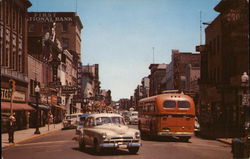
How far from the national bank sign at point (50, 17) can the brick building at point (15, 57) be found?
56194 millimetres

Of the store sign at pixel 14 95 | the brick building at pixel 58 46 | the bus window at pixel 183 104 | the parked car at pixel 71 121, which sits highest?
the brick building at pixel 58 46

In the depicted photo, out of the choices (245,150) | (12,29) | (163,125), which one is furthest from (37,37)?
(245,150)

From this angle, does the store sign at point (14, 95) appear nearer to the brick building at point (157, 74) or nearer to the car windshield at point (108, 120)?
the car windshield at point (108, 120)

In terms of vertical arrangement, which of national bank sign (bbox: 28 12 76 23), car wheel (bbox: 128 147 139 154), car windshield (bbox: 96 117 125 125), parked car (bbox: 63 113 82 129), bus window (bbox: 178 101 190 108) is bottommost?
car wheel (bbox: 128 147 139 154)

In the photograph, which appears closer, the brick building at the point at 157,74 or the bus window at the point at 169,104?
the bus window at the point at 169,104

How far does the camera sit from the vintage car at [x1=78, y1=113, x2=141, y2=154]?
61.1ft

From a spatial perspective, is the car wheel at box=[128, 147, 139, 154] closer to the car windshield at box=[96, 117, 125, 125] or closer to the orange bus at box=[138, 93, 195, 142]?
the car windshield at box=[96, 117, 125, 125]

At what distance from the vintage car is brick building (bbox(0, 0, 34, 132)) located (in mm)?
19548

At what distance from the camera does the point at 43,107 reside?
187 ft

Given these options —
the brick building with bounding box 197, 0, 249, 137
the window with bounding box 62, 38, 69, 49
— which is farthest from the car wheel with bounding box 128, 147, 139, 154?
the window with bounding box 62, 38, 69, 49

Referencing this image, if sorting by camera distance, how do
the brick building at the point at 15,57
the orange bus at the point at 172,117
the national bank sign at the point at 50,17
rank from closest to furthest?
the orange bus at the point at 172,117 → the brick building at the point at 15,57 → the national bank sign at the point at 50,17

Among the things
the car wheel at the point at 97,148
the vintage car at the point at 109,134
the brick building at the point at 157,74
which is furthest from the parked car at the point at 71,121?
the brick building at the point at 157,74

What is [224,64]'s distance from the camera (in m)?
48.9

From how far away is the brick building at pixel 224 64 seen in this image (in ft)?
141
